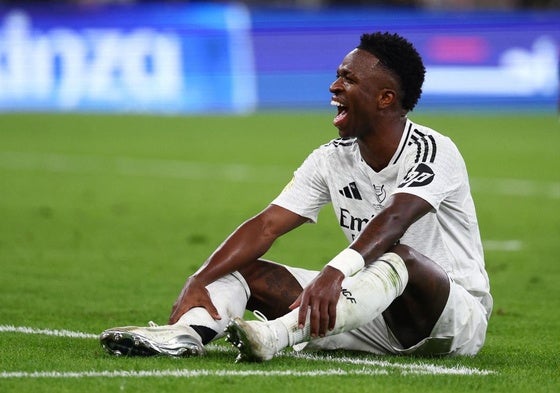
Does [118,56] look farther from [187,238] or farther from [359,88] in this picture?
[359,88]

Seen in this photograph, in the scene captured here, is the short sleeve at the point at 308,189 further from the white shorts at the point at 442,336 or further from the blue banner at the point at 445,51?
the blue banner at the point at 445,51

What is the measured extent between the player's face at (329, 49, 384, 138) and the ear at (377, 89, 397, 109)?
2 cm

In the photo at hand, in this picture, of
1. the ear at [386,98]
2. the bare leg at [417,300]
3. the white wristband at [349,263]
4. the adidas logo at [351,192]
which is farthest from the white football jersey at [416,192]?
the white wristband at [349,263]

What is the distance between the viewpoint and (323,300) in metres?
5.30

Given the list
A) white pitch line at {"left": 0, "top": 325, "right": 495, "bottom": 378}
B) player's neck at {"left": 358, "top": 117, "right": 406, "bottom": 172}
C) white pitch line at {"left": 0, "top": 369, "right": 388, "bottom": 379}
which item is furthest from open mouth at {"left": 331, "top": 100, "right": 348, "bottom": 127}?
white pitch line at {"left": 0, "top": 369, "right": 388, "bottom": 379}

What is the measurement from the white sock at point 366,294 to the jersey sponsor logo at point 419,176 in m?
0.39

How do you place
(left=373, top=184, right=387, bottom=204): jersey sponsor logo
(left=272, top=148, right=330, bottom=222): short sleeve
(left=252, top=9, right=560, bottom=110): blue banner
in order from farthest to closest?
(left=252, top=9, right=560, bottom=110): blue banner < (left=272, top=148, right=330, bottom=222): short sleeve < (left=373, top=184, right=387, bottom=204): jersey sponsor logo

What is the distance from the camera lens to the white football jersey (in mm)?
5754

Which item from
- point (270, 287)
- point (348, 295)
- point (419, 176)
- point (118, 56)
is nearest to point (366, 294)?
point (348, 295)

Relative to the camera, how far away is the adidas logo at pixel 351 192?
609cm

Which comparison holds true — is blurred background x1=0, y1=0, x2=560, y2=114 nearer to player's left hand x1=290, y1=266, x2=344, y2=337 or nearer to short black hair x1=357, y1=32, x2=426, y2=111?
short black hair x1=357, y1=32, x2=426, y2=111

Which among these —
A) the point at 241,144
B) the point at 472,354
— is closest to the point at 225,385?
the point at 472,354

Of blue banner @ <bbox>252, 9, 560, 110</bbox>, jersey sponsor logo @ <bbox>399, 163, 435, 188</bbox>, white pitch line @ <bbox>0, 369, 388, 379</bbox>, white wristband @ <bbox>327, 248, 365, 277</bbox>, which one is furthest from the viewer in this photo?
blue banner @ <bbox>252, 9, 560, 110</bbox>

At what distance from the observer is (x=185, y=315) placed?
5.88 meters
